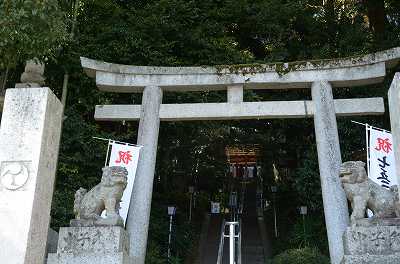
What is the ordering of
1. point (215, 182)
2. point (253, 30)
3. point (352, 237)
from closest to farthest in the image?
point (352, 237) < point (253, 30) < point (215, 182)

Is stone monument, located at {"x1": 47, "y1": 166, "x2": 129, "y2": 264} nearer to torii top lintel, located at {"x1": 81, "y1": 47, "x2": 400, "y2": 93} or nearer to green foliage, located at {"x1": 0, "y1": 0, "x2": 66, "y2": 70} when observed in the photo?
green foliage, located at {"x1": 0, "y1": 0, "x2": 66, "y2": 70}

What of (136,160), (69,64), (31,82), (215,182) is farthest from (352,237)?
(215,182)

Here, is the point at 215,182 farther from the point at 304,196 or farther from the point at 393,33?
the point at 393,33

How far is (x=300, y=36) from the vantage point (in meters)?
15.2

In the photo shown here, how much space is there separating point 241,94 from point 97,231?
411 cm

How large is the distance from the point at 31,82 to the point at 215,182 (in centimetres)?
1378

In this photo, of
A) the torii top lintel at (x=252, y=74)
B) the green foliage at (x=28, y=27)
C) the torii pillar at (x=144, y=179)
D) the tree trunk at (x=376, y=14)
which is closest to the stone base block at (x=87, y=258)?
the torii pillar at (x=144, y=179)

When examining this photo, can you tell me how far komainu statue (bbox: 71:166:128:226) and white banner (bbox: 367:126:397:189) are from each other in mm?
4454

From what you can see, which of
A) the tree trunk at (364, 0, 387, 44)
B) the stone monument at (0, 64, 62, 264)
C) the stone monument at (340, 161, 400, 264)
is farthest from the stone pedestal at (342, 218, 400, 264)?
the tree trunk at (364, 0, 387, 44)

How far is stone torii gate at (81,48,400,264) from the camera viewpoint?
9312 mm

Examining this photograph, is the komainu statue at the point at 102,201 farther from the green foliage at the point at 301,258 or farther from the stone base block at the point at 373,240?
the green foliage at the point at 301,258

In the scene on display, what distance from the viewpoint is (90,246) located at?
23.2ft

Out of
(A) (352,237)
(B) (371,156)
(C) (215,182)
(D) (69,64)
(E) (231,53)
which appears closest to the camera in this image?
(A) (352,237)

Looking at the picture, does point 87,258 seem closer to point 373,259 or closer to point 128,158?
point 128,158
